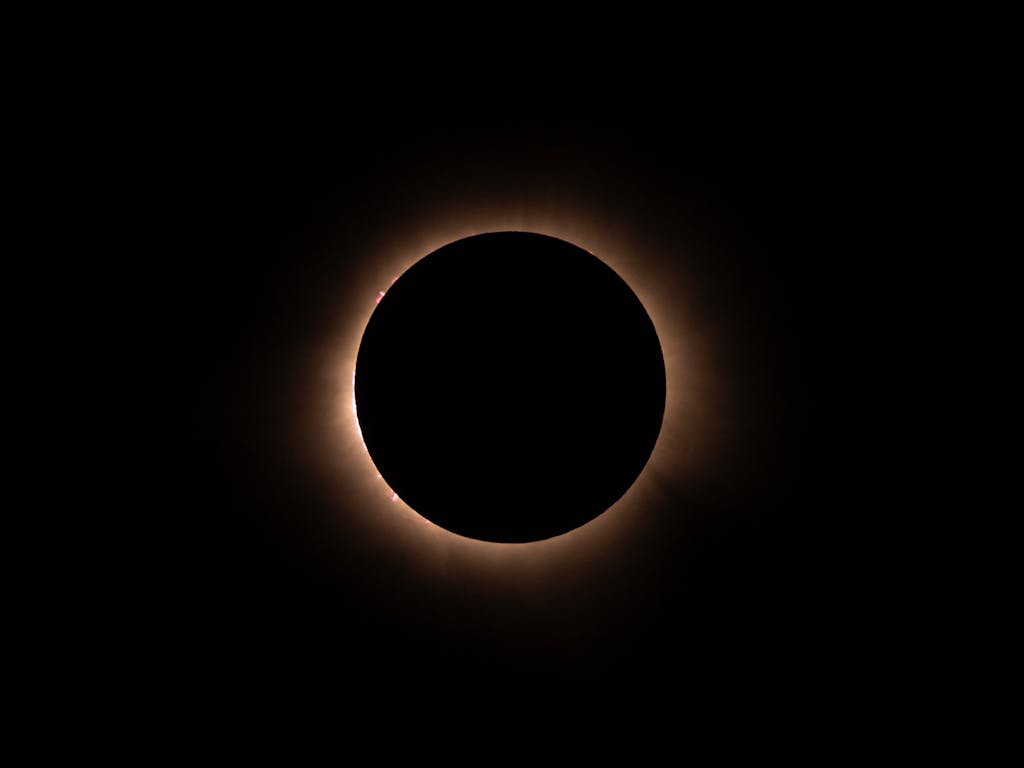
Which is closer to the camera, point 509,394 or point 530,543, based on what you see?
point 509,394

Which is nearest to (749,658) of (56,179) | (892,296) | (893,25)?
(892,296)

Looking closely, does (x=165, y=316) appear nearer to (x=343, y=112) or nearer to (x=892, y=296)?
(x=343, y=112)

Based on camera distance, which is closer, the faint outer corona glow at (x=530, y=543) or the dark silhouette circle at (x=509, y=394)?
the dark silhouette circle at (x=509, y=394)

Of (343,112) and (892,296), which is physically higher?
(343,112)

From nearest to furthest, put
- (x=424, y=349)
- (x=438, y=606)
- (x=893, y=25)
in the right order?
(x=424, y=349) < (x=893, y=25) < (x=438, y=606)
